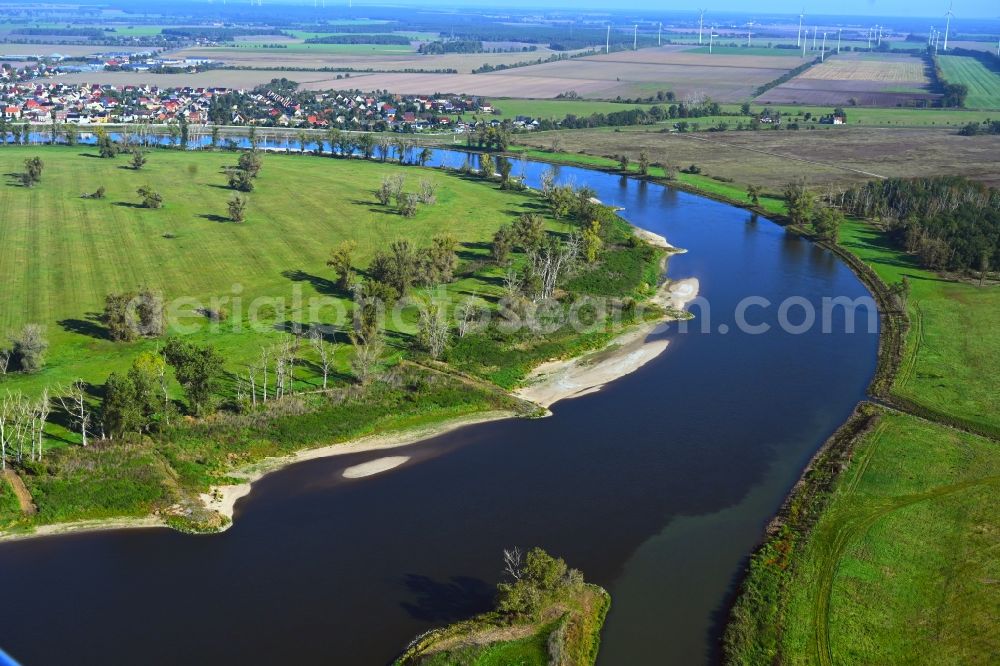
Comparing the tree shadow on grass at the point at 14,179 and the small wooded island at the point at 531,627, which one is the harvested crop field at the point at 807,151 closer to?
the tree shadow on grass at the point at 14,179

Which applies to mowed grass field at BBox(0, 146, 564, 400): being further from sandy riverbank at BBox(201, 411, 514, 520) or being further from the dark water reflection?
the dark water reflection

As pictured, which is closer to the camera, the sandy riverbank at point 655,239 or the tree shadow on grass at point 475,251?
the tree shadow on grass at point 475,251


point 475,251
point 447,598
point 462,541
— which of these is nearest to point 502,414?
point 462,541

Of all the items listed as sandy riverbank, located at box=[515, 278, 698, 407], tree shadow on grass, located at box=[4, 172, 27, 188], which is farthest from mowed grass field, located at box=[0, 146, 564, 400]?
sandy riverbank, located at box=[515, 278, 698, 407]

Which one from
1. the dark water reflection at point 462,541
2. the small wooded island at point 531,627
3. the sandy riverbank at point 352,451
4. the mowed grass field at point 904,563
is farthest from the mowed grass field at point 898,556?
the sandy riverbank at point 352,451

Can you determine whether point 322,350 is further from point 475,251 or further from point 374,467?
point 475,251

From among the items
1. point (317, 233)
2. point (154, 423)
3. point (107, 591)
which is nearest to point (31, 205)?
point (317, 233)

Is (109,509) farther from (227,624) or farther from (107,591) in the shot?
(227,624)
